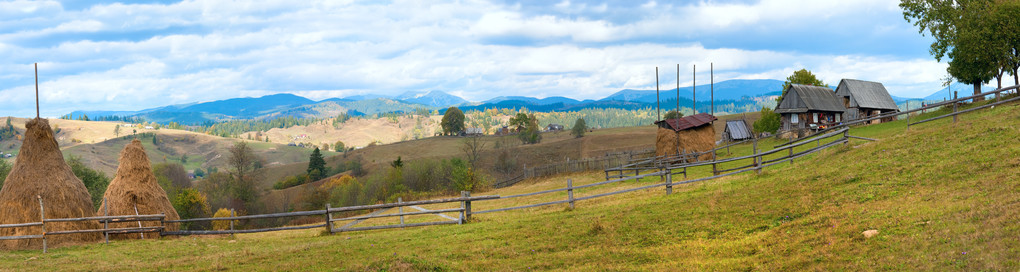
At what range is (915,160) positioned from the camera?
631 inches

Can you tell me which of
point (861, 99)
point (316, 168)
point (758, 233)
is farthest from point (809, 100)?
point (316, 168)

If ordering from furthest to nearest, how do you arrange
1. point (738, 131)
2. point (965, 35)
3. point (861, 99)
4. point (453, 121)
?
point (453, 121) → point (738, 131) → point (861, 99) → point (965, 35)

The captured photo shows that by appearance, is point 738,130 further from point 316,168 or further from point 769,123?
point 316,168

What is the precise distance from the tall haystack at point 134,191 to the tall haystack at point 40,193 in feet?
3.43

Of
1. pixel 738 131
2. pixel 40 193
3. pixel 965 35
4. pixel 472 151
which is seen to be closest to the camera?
pixel 40 193

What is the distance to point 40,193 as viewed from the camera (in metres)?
19.7

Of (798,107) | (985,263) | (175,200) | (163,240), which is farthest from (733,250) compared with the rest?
(175,200)

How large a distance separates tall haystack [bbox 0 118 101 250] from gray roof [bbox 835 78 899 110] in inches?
2272

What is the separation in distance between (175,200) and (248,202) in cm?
1185

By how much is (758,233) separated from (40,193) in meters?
22.2

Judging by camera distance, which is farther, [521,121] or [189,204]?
[521,121]

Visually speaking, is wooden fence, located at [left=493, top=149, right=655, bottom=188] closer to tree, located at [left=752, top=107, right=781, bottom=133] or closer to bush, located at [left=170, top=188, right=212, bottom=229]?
tree, located at [left=752, top=107, right=781, bottom=133]

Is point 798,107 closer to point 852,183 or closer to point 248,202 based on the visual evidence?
point 852,183

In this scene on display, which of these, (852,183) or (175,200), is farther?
(175,200)
